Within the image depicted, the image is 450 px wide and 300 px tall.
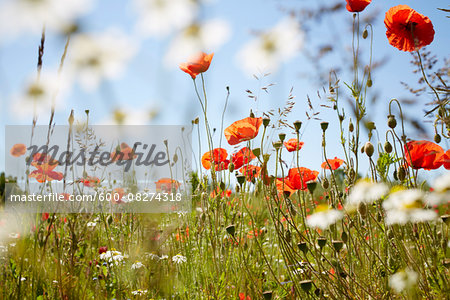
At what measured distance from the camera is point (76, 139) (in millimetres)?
2055

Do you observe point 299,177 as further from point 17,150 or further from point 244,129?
point 17,150

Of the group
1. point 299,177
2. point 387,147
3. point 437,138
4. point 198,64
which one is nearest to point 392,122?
point 387,147

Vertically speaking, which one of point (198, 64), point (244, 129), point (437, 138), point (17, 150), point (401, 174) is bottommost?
point (401, 174)

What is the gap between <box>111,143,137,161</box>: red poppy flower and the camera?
8.30 ft

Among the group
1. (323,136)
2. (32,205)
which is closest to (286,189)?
(323,136)

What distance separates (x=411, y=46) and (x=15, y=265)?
226 cm

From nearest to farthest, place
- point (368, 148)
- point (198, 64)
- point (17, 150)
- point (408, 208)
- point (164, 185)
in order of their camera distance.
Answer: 1. point (408, 208)
2. point (368, 148)
3. point (198, 64)
4. point (164, 185)
5. point (17, 150)

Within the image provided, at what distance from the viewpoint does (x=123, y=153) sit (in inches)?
108

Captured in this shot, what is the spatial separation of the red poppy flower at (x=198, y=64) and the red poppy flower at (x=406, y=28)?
75 cm

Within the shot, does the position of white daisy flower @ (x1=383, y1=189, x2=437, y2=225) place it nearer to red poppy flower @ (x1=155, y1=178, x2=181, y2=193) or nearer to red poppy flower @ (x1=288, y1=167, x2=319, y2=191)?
red poppy flower @ (x1=288, y1=167, x2=319, y2=191)

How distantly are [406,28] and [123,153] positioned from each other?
1897mm

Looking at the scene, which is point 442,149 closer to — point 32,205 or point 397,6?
point 397,6

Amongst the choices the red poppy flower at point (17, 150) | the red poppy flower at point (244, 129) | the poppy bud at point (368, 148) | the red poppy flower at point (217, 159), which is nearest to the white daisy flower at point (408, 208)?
the poppy bud at point (368, 148)

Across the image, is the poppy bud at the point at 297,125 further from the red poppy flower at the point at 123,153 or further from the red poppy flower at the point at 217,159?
the red poppy flower at the point at 123,153
